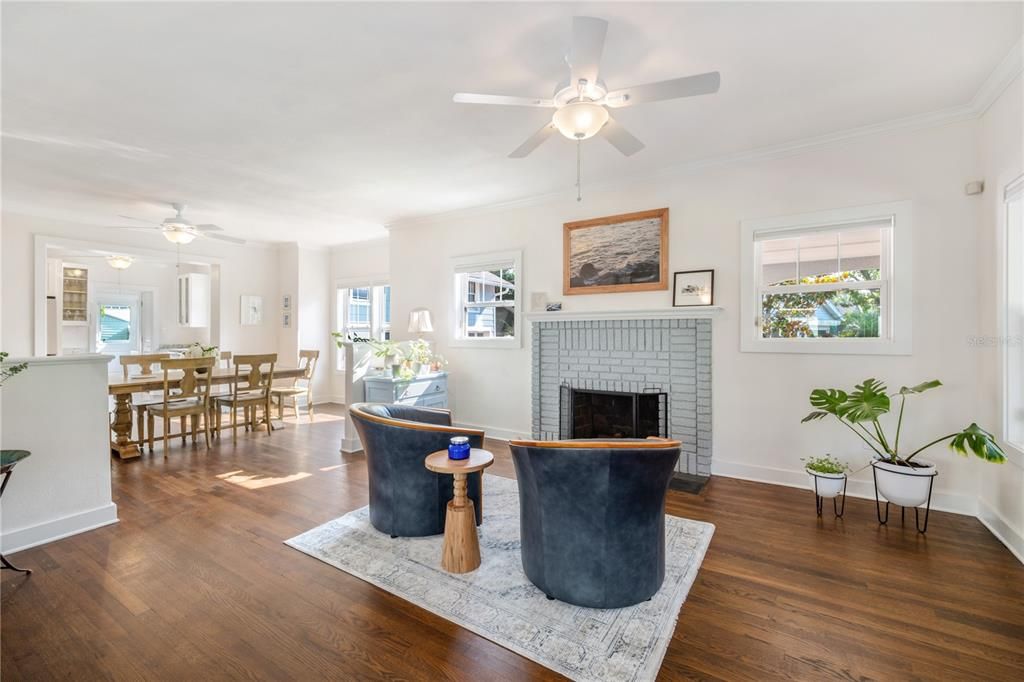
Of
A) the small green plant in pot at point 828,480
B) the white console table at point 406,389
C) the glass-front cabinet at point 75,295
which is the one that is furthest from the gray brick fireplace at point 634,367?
the glass-front cabinet at point 75,295

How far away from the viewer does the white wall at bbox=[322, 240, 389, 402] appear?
7227mm

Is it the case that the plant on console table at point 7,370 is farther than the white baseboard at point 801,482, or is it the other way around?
the white baseboard at point 801,482

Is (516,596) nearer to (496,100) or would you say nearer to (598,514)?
(598,514)

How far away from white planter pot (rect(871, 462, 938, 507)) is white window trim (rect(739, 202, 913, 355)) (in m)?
0.87

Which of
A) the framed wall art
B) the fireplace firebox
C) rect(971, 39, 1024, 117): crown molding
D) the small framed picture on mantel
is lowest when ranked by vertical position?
the fireplace firebox

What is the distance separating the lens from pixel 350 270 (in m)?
7.64

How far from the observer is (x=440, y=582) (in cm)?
223

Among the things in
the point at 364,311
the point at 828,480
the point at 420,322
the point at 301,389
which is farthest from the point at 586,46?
the point at 364,311

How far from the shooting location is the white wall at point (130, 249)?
5.25m

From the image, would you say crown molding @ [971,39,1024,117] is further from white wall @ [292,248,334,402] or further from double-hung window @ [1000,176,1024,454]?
white wall @ [292,248,334,402]

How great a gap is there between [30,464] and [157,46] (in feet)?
7.94

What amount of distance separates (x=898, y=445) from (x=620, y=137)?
2972 millimetres

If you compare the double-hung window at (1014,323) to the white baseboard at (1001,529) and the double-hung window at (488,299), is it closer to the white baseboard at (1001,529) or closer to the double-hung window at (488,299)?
the white baseboard at (1001,529)

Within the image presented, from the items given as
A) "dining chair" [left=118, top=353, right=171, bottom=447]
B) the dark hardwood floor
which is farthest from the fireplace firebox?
"dining chair" [left=118, top=353, right=171, bottom=447]
